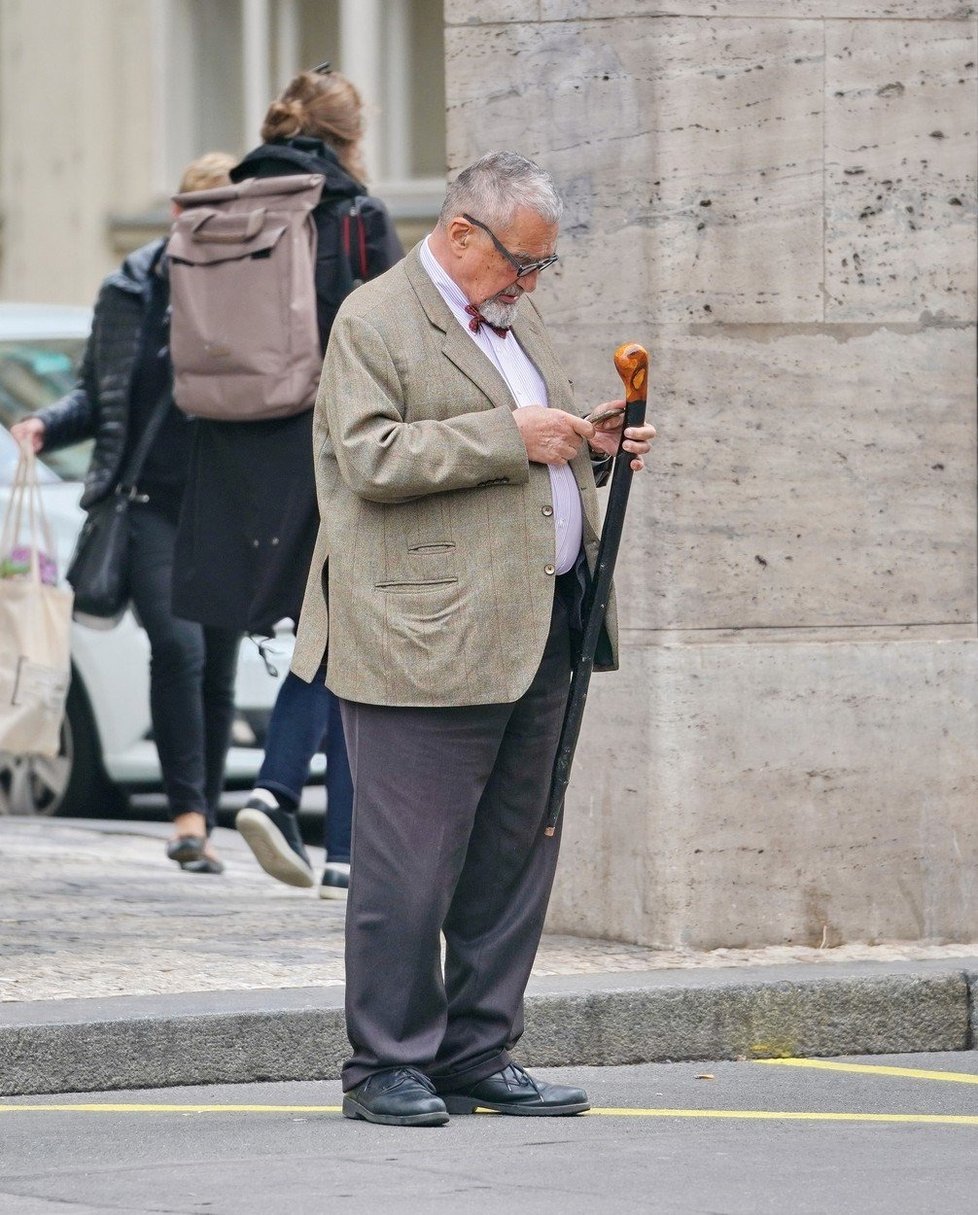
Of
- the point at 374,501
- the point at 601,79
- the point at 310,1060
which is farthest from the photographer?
the point at 601,79

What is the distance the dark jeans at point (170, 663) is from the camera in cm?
845

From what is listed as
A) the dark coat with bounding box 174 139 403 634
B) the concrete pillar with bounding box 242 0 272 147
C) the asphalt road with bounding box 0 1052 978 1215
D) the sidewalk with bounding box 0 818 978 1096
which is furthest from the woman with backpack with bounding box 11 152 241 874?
the concrete pillar with bounding box 242 0 272 147

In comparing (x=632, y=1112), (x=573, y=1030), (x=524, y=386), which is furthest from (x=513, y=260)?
(x=573, y=1030)

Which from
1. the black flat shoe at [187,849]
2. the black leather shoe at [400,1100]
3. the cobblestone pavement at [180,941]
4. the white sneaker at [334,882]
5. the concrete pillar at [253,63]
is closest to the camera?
the black leather shoe at [400,1100]

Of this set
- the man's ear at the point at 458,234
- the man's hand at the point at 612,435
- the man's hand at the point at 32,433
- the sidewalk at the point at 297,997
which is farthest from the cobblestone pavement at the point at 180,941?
the man's ear at the point at 458,234

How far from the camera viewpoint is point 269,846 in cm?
743

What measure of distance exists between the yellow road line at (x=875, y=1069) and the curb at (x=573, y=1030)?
0.07 meters

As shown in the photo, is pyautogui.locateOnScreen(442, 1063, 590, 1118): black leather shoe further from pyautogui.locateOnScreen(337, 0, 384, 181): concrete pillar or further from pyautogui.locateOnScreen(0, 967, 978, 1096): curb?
pyautogui.locateOnScreen(337, 0, 384, 181): concrete pillar

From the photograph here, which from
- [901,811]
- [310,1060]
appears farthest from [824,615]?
[310,1060]

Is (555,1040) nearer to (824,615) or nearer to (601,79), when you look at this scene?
(824,615)

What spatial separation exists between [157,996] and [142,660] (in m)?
3.95

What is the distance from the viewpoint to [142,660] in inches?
395

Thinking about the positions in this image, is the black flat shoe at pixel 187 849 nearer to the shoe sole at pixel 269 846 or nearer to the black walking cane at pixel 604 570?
the shoe sole at pixel 269 846

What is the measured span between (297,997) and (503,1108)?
80 centimetres
